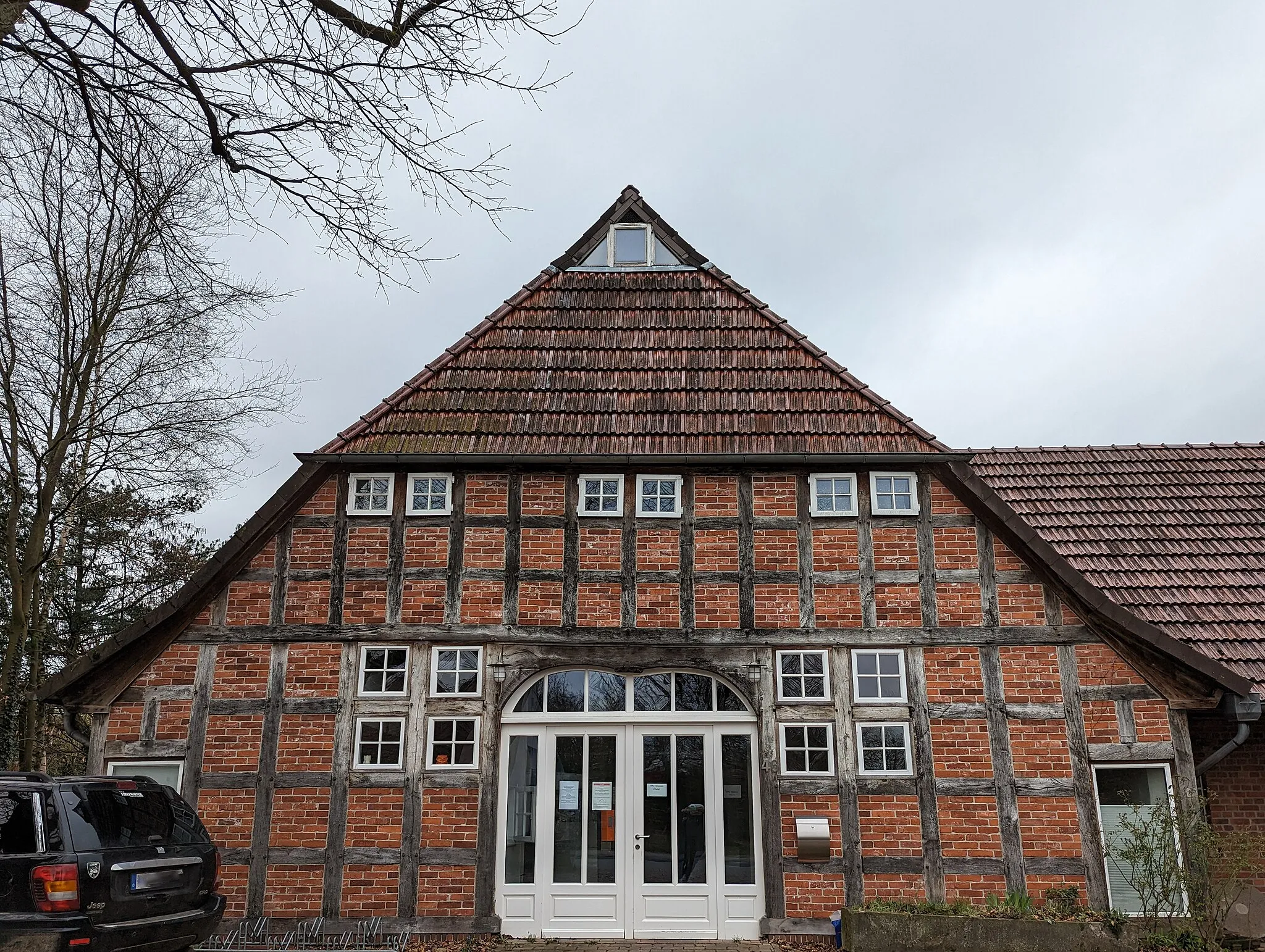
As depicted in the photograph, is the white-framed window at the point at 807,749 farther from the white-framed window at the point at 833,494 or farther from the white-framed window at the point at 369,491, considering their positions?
the white-framed window at the point at 369,491

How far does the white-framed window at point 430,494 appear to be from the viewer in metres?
9.88

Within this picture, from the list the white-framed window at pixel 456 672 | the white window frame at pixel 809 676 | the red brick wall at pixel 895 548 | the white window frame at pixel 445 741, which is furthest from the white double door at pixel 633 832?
the red brick wall at pixel 895 548

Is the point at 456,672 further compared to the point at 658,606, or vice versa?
the point at 658,606

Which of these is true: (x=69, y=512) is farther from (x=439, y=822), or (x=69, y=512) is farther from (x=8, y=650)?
(x=439, y=822)

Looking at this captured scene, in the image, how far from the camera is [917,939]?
7984 mm

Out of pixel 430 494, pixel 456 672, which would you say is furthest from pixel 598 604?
pixel 430 494

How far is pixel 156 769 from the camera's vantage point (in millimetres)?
9375

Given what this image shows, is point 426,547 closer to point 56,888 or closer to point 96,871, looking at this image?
point 96,871

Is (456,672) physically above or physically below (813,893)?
above

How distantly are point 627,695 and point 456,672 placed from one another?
1770mm

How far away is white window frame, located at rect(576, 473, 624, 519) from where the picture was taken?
9844 mm

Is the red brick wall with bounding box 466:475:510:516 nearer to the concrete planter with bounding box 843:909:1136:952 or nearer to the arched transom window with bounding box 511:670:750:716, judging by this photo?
the arched transom window with bounding box 511:670:750:716

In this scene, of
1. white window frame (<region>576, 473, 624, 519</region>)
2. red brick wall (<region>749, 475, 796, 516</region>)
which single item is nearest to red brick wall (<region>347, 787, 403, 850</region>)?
white window frame (<region>576, 473, 624, 519</region>)

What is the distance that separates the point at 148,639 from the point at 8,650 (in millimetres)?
3091
